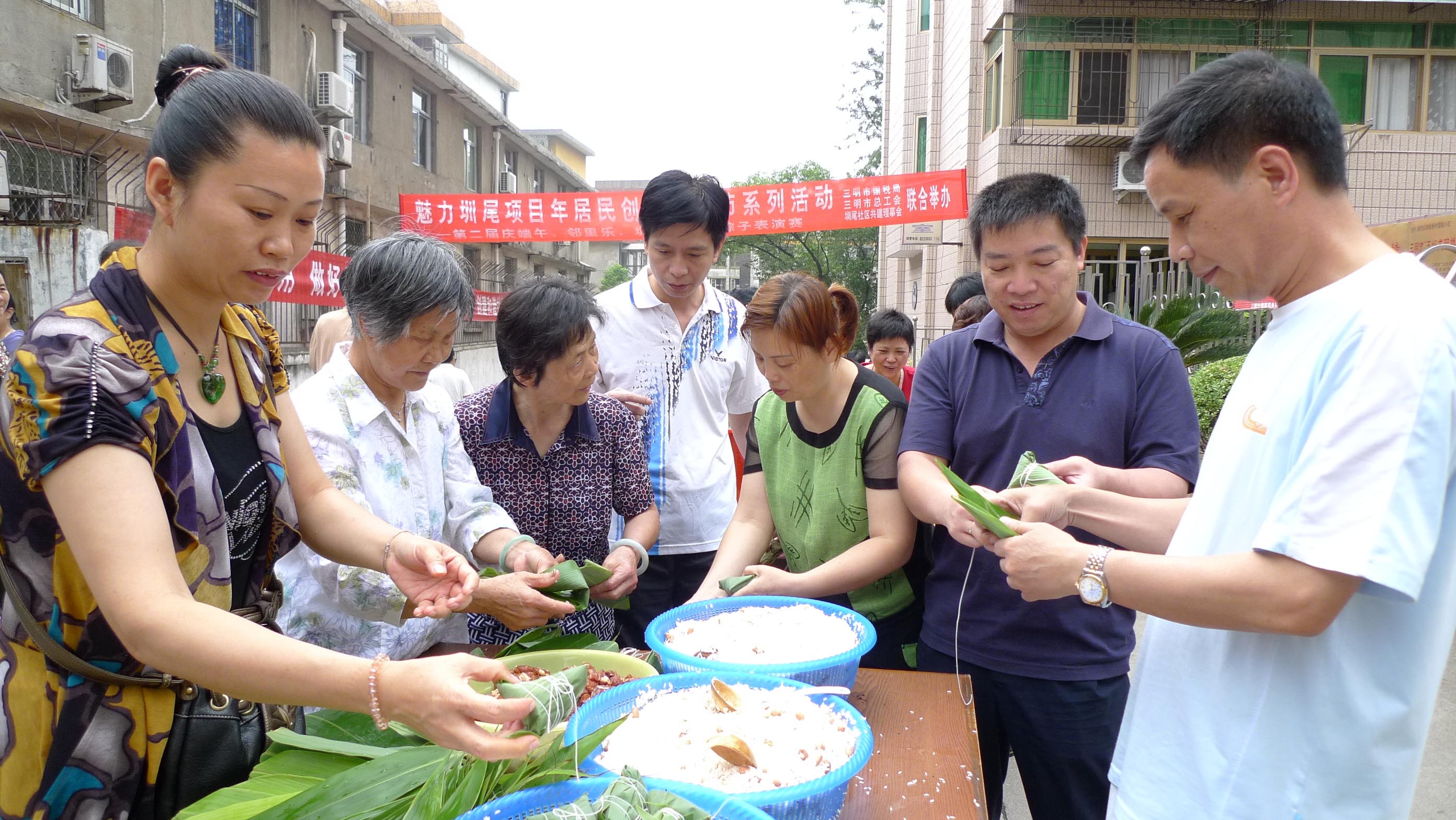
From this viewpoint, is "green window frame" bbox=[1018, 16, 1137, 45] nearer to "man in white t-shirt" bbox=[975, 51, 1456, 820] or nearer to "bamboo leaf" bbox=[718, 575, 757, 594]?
"bamboo leaf" bbox=[718, 575, 757, 594]

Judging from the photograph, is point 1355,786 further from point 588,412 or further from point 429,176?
point 429,176

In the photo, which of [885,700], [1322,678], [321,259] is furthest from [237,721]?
[321,259]

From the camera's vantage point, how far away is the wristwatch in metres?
1.41

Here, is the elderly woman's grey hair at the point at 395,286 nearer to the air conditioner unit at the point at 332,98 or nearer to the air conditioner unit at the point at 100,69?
the air conditioner unit at the point at 100,69

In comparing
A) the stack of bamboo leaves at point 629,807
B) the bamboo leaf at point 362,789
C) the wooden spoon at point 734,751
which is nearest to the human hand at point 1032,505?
the wooden spoon at point 734,751

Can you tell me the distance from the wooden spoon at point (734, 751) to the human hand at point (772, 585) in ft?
2.61

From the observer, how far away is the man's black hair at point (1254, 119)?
1.32 meters

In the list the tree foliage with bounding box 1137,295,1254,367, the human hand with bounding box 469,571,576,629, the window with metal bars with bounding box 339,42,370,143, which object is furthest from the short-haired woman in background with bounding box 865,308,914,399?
the window with metal bars with bounding box 339,42,370,143

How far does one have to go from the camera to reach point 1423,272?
4.16ft

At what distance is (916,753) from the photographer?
1.66m

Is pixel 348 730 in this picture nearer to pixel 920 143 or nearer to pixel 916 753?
pixel 916 753

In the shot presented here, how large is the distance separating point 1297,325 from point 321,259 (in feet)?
27.8

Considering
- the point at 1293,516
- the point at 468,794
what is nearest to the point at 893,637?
the point at 1293,516

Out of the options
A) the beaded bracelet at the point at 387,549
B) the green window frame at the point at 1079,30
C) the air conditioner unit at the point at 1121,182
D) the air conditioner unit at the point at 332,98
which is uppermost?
the green window frame at the point at 1079,30
